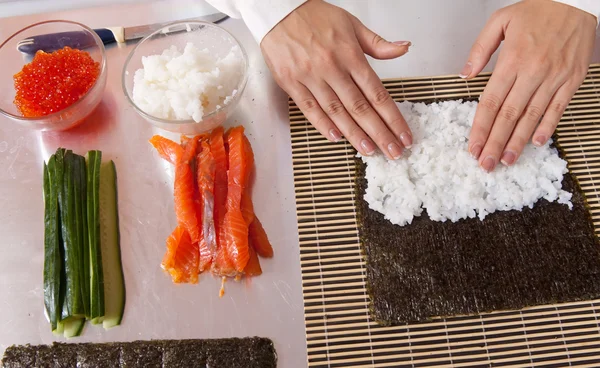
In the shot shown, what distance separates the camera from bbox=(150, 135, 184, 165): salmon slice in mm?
1728

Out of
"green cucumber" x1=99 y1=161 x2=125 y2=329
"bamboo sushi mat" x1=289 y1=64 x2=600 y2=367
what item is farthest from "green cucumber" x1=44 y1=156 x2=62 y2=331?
"bamboo sushi mat" x1=289 y1=64 x2=600 y2=367

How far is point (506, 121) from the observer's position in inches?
62.8

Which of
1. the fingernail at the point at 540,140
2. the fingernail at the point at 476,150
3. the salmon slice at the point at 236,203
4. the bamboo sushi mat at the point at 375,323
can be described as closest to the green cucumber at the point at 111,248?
the salmon slice at the point at 236,203

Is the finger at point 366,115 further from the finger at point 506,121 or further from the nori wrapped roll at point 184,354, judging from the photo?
the nori wrapped roll at point 184,354

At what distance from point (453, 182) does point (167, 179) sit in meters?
1.00

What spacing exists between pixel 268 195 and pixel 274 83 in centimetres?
47

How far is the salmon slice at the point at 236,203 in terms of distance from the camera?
158 centimetres

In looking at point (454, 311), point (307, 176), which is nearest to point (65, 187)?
point (307, 176)

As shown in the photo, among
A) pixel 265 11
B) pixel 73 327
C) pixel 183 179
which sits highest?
pixel 265 11

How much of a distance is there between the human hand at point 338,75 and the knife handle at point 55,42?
737 millimetres

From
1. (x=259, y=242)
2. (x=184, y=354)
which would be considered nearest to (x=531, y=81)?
(x=259, y=242)

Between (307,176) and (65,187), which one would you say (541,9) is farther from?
(65,187)

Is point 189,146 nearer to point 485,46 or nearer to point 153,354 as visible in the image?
point 153,354

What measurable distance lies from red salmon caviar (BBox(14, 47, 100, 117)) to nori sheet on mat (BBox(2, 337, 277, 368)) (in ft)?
2.60
